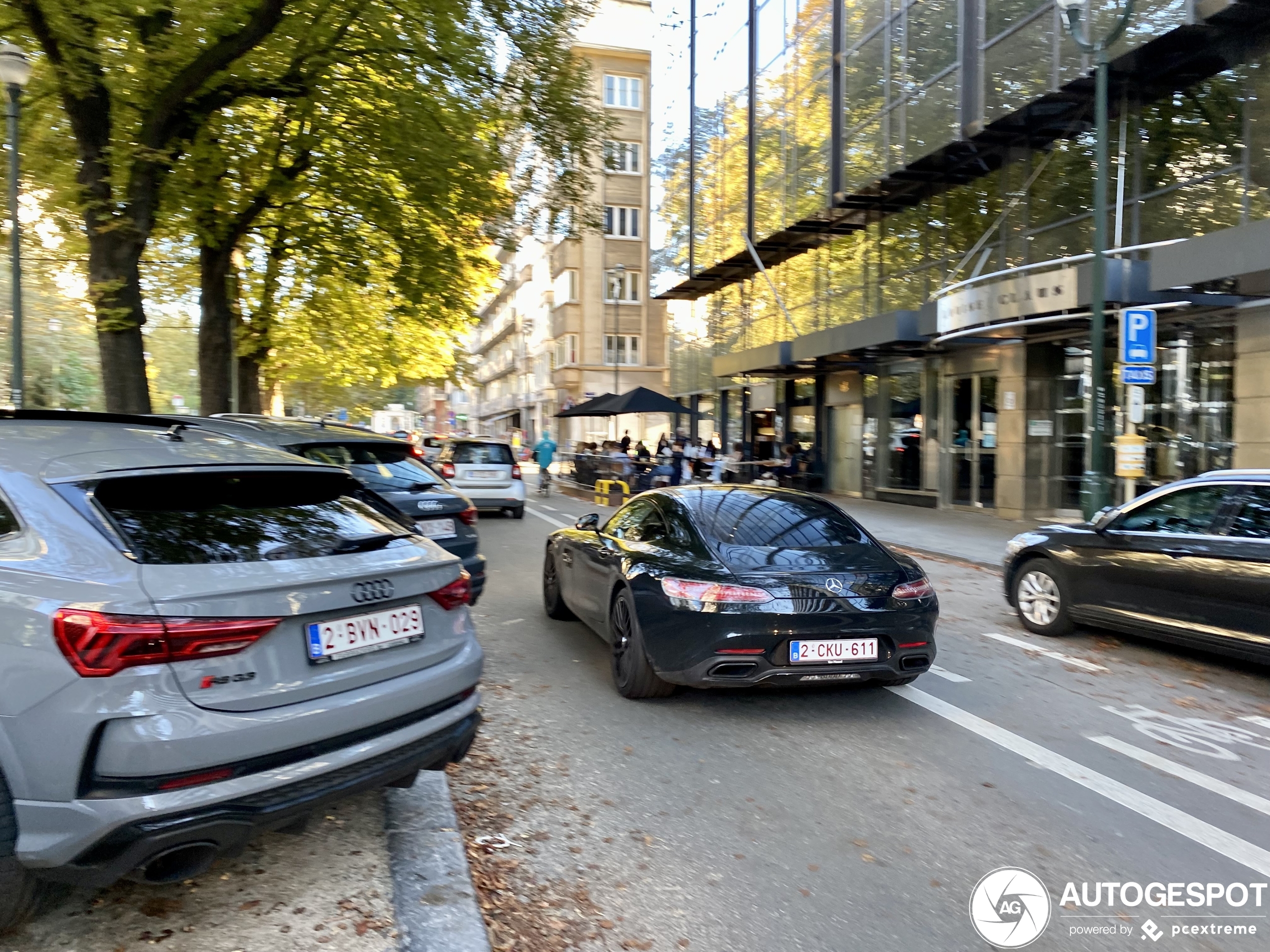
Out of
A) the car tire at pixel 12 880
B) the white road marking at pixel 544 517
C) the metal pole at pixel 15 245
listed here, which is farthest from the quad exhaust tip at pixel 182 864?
the white road marking at pixel 544 517

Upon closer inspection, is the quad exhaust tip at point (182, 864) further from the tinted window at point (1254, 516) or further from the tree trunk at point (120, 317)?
the tree trunk at point (120, 317)

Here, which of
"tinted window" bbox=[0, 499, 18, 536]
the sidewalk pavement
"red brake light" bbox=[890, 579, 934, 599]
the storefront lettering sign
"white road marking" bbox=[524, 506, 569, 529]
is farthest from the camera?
"white road marking" bbox=[524, 506, 569, 529]

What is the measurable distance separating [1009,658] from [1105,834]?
3.29 meters

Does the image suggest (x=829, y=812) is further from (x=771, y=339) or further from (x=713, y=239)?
(x=713, y=239)

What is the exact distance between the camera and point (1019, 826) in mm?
3803

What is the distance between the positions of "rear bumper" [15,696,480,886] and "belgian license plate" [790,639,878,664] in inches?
106

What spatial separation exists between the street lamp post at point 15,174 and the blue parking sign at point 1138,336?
14362mm

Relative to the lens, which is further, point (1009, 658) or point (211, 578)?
point (1009, 658)

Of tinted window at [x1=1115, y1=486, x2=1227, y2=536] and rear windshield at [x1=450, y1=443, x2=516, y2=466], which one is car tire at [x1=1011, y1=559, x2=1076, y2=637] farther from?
rear windshield at [x1=450, y1=443, x2=516, y2=466]

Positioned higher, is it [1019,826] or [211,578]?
[211,578]

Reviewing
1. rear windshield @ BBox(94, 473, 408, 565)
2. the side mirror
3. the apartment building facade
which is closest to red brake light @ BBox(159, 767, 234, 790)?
rear windshield @ BBox(94, 473, 408, 565)

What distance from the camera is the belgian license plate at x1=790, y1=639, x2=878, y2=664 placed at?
16.2 ft

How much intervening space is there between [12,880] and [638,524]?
14.2ft

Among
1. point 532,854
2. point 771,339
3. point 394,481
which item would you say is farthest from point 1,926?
point 771,339
